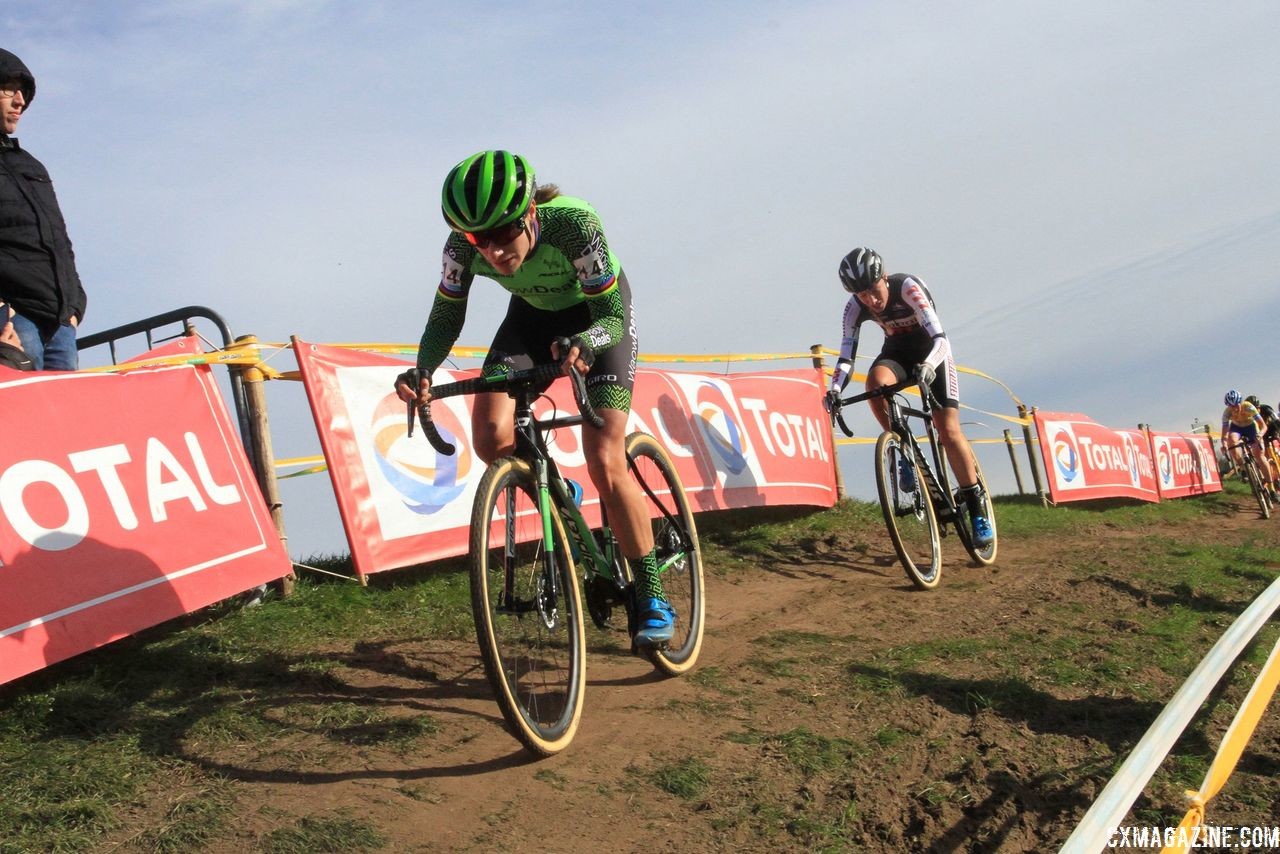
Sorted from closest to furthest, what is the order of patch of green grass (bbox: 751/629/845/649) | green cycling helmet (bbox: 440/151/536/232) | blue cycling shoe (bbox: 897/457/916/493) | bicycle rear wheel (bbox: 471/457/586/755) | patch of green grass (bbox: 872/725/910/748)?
bicycle rear wheel (bbox: 471/457/586/755)
green cycling helmet (bbox: 440/151/536/232)
patch of green grass (bbox: 872/725/910/748)
patch of green grass (bbox: 751/629/845/649)
blue cycling shoe (bbox: 897/457/916/493)

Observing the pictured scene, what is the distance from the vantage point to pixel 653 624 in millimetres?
4949

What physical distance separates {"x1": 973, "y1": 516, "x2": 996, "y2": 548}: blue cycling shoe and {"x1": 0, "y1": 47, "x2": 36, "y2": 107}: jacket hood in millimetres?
7289

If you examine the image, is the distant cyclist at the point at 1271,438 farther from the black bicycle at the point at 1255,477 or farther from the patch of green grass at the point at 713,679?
the patch of green grass at the point at 713,679

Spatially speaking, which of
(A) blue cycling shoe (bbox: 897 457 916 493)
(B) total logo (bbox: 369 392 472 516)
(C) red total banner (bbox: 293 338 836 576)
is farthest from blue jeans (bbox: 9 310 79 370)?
(A) blue cycling shoe (bbox: 897 457 916 493)

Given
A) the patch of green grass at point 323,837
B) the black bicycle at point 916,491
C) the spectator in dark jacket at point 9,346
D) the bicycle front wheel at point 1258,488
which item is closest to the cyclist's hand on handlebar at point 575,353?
the patch of green grass at point 323,837

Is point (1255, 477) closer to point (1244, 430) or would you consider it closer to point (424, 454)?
point (1244, 430)

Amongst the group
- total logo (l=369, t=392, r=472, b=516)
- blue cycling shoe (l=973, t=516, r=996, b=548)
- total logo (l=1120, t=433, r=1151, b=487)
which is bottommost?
total logo (l=1120, t=433, r=1151, b=487)

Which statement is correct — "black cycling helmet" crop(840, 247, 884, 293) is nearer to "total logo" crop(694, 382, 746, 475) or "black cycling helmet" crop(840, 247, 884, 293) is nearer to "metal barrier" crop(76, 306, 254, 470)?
"total logo" crop(694, 382, 746, 475)

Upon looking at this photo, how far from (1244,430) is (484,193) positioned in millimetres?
21518

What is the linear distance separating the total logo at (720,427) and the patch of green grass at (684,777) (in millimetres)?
5946

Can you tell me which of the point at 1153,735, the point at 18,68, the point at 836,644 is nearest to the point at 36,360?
the point at 18,68

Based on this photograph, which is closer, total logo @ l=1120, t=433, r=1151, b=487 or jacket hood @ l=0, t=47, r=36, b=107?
jacket hood @ l=0, t=47, r=36, b=107

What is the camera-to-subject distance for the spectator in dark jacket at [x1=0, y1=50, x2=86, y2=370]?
5102mm

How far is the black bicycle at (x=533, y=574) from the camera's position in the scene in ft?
13.1
